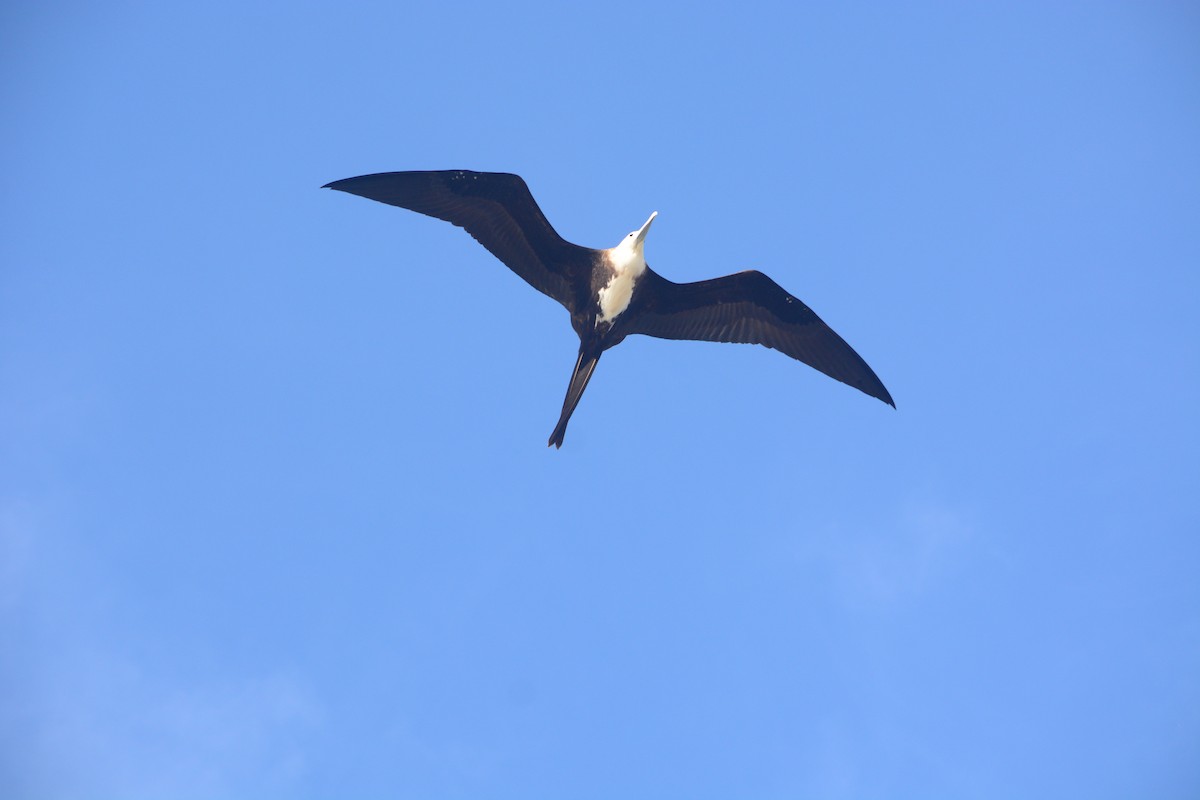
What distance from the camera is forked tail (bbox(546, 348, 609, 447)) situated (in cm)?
1158

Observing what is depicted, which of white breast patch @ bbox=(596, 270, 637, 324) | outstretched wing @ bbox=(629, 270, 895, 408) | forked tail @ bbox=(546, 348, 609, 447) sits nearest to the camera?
forked tail @ bbox=(546, 348, 609, 447)

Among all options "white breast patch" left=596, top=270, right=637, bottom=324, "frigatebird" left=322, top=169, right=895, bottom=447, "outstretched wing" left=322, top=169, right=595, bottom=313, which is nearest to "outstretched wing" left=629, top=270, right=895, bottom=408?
"frigatebird" left=322, top=169, right=895, bottom=447

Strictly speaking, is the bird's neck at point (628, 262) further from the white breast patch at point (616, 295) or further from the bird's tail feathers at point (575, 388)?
the bird's tail feathers at point (575, 388)

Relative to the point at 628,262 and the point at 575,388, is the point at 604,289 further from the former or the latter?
the point at 575,388

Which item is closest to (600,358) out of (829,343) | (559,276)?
(559,276)

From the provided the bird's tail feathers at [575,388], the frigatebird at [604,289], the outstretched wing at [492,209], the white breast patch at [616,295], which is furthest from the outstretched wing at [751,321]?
the outstretched wing at [492,209]

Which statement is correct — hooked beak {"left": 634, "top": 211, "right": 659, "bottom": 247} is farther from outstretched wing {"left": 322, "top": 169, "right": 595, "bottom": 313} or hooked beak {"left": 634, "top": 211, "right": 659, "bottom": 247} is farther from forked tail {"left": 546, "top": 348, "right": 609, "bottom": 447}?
forked tail {"left": 546, "top": 348, "right": 609, "bottom": 447}

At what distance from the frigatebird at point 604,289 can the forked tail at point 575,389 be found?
0.01 metres

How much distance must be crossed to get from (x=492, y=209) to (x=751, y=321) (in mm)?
3091

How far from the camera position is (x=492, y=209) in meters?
11.8

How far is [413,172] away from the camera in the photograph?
38.1 ft

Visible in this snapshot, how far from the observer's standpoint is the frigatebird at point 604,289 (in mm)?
11664

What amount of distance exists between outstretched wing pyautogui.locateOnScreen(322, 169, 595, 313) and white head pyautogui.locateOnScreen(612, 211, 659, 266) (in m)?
0.34

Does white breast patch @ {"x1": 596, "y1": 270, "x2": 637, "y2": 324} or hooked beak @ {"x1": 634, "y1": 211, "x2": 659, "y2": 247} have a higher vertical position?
hooked beak @ {"x1": 634, "y1": 211, "x2": 659, "y2": 247}
